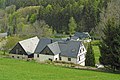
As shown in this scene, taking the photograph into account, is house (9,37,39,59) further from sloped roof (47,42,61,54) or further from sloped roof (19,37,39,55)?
sloped roof (47,42,61,54)

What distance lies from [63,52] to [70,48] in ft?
5.45

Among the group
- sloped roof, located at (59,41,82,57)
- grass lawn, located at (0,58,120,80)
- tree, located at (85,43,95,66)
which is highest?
sloped roof, located at (59,41,82,57)

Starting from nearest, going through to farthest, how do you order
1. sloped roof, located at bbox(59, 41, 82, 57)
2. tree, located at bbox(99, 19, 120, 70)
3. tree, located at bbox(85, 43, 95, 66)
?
tree, located at bbox(99, 19, 120, 70)
tree, located at bbox(85, 43, 95, 66)
sloped roof, located at bbox(59, 41, 82, 57)

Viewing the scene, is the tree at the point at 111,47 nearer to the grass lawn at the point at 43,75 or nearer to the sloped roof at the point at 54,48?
the grass lawn at the point at 43,75

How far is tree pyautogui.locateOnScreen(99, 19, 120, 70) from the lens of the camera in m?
31.6

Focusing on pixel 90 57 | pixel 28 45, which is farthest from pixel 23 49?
pixel 90 57

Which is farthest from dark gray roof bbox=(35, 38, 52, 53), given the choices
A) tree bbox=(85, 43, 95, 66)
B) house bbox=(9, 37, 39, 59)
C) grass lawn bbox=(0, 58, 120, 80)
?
grass lawn bbox=(0, 58, 120, 80)

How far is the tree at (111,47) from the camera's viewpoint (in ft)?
104

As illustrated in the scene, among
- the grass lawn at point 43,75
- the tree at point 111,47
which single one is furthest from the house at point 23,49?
the grass lawn at point 43,75

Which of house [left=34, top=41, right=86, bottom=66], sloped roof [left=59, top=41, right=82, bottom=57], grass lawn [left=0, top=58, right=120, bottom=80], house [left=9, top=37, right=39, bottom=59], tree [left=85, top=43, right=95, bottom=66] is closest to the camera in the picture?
grass lawn [left=0, top=58, right=120, bottom=80]

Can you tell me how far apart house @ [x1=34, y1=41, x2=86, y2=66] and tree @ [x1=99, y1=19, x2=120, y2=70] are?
13.2 m

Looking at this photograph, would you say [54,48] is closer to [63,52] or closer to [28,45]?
[63,52]

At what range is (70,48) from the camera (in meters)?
46.7

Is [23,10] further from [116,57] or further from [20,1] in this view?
[116,57]
